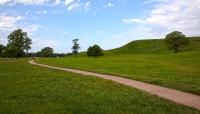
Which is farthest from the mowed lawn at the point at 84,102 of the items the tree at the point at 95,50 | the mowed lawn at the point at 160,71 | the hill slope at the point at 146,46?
the hill slope at the point at 146,46

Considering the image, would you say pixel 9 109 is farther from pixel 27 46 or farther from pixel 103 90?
pixel 27 46

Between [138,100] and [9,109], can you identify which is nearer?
[9,109]

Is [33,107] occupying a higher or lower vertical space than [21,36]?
lower

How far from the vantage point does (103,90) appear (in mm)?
15812

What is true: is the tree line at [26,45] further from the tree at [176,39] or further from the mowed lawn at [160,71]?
the mowed lawn at [160,71]

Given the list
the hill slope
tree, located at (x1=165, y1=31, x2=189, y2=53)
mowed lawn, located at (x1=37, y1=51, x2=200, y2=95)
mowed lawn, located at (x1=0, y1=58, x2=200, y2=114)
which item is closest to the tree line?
tree, located at (x1=165, y1=31, x2=189, y2=53)

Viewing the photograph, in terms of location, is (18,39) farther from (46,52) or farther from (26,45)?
(46,52)

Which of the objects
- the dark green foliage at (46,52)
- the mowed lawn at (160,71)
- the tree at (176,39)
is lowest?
the mowed lawn at (160,71)

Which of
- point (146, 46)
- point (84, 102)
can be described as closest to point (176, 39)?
point (146, 46)

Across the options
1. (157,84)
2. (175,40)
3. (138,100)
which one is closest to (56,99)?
(138,100)

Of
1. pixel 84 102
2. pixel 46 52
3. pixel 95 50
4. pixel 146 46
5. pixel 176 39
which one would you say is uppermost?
pixel 176 39

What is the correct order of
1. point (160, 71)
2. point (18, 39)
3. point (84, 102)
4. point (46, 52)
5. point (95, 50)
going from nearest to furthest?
point (84, 102), point (160, 71), point (95, 50), point (18, 39), point (46, 52)

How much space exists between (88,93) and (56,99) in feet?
6.22

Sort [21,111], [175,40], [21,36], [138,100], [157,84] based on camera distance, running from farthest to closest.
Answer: [21,36], [175,40], [157,84], [138,100], [21,111]
